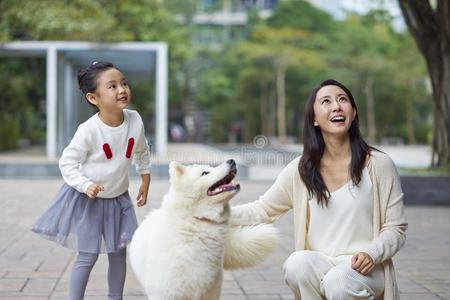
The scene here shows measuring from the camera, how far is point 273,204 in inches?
140

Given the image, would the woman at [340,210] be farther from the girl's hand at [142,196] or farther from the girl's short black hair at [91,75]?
the girl's short black hair at [91,75]

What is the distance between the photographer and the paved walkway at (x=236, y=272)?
4892 millimetres

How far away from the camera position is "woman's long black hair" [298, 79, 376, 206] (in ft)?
11.0

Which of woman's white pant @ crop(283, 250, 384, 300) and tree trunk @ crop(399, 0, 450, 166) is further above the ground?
tree trunk @ crop(399, 0, 450, 166)

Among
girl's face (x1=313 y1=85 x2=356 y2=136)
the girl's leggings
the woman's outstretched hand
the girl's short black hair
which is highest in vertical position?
the girl's short black hair

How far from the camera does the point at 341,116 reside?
10.9 feet

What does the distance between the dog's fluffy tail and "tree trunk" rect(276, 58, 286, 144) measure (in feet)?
115

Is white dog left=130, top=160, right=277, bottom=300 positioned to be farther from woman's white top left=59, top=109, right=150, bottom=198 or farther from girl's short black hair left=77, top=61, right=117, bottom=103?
girl's short black hair left=77, top=61, right=117, bottom=103

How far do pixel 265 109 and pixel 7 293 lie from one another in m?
37.6

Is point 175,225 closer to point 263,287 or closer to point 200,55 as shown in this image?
point 263,287

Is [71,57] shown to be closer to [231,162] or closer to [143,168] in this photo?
[143,168]

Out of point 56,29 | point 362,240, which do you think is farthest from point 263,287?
point 56,29

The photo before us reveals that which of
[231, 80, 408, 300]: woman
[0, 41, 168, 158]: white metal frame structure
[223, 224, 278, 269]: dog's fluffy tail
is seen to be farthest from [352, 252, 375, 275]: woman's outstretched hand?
[0, 41, 168, 158]: white metal frame structure

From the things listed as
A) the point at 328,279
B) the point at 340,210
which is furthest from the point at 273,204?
the point at 328,279
